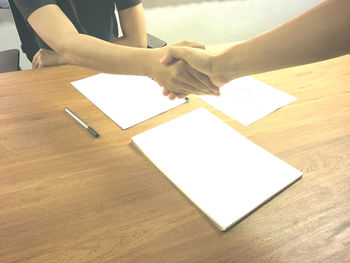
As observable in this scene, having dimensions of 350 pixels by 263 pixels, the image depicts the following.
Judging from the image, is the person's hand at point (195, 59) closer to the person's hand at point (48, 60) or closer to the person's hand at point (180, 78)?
the person's hand at point (180, 78)

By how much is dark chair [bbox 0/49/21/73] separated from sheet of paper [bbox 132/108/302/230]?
87 centimetres

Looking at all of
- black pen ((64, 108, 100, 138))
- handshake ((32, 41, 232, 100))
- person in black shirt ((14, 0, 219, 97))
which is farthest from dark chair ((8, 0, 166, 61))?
black pen ((64, 108, 100, 138))

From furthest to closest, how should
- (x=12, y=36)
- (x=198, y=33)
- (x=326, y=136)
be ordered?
(x=198, y=33) → (x=12, y=36) → (x=326, y=136)

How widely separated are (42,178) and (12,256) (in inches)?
7.0

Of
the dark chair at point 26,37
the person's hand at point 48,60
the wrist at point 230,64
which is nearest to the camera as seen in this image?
the wrist at point 230,64

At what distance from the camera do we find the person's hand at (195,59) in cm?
89

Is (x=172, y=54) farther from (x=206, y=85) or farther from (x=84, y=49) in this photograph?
(x=84, y=49)

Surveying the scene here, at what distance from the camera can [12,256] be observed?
0.47m

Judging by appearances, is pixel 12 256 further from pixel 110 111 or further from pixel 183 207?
pixel 110 111

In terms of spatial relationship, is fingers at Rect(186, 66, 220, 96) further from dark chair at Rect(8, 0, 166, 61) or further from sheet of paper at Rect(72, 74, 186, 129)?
dark chair at Rect(8, 0, 166, 61)

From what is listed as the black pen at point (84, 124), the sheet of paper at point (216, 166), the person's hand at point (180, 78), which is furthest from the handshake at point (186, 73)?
the black pen at point (84, 124)

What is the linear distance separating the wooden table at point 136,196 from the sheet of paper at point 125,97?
0.10 feet

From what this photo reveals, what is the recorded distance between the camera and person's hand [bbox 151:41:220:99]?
0.89 m

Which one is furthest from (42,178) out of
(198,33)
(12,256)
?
(198,33)
